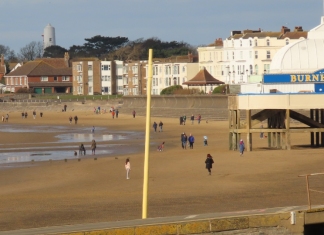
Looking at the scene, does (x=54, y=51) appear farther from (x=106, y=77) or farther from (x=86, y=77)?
(x=106, y=77)

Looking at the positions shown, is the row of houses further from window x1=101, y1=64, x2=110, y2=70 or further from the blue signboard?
the blue signboard

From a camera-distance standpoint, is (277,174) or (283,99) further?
(283,99)

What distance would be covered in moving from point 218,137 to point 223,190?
28951 millimetres

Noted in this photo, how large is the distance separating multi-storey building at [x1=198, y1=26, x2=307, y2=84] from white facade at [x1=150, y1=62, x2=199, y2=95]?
2.10 meters

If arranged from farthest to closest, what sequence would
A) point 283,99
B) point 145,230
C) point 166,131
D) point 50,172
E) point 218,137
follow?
1. point 166,131
2. point 218,137
3. point 283,99
4. point 50,172
5. point 145,230

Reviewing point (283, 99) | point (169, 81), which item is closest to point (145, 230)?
point (283, 99)

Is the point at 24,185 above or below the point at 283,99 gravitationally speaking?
below

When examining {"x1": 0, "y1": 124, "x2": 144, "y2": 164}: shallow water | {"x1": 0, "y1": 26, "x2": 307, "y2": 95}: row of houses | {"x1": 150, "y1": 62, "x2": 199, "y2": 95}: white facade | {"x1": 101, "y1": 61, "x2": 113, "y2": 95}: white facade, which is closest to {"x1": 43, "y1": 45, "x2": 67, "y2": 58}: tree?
{"x1": 0, "y1": 26, "x2": 307, "y2": 95}: row of houses

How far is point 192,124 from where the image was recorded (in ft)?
228

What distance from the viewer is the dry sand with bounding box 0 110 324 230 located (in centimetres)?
2052

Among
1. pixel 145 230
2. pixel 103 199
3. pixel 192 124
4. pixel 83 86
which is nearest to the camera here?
pixel 145 230

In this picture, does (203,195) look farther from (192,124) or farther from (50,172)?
(192,124)

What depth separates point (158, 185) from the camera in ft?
87.6

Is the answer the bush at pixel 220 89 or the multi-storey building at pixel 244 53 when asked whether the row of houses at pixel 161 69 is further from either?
the bush at pixel 220 89
